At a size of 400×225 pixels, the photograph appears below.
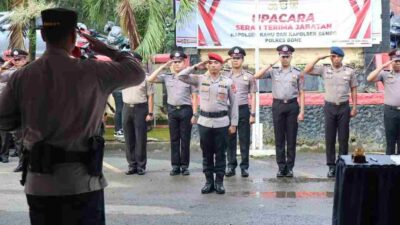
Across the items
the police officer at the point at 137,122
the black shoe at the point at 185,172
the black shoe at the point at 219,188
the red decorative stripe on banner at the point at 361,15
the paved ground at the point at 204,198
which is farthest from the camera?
the red decorative stripe on banner at the point at 361,15

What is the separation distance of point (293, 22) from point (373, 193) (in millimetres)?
8491

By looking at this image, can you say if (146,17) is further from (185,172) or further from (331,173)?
(331,173)

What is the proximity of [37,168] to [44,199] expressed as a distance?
0.57 ft

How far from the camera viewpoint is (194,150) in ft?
39.7

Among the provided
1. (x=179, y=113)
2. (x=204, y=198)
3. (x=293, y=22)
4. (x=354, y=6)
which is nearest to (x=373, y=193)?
(x=204, y=198)

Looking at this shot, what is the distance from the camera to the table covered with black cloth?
4.50 meters

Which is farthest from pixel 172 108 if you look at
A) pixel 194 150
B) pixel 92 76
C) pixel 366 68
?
pixel 92 76

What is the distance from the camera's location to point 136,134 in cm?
1009

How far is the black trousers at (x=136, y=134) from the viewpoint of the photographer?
10.0 meters

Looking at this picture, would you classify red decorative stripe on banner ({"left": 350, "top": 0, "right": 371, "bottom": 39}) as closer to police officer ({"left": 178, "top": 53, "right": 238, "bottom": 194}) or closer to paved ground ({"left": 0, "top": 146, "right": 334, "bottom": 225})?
paved ground ({"left": 0, "top": 146, "right": 334, "bottom": 225})

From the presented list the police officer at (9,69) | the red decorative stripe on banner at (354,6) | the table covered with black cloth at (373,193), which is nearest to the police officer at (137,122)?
the police officer at (9,69)

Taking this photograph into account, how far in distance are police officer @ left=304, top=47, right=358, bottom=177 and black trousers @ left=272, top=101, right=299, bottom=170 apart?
1.67ft

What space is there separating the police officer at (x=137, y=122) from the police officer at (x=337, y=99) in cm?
262

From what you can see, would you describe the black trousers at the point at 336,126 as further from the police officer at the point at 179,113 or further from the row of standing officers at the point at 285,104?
the police officer at the point at 179,113
